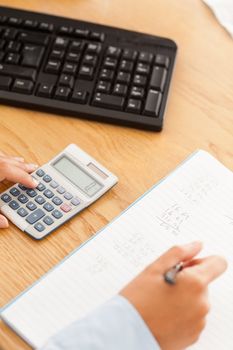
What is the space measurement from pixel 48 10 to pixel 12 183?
1.15 feet

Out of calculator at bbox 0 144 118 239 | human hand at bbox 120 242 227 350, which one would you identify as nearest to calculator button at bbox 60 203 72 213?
calculator at bbox 0 144 118 239

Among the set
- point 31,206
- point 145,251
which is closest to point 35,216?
point 31,206

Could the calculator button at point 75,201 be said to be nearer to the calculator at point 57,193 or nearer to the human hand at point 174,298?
the calculator at point 57,193

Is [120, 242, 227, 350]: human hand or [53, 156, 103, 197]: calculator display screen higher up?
[53, 156, 103, 197]: calculator display screen

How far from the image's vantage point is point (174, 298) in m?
0.62

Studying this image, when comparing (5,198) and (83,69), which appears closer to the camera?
(5,198)

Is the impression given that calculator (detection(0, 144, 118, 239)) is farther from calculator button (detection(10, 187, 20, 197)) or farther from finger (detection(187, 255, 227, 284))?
finger (detection(187, 255, 227, 284))

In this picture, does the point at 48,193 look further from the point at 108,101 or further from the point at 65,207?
the point at 108,101

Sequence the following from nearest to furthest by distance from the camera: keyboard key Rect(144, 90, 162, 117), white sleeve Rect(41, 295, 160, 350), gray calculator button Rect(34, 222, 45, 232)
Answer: white sleeve Rect(41, 295, 160, 350), gray calculator button Rect(34, 222, 45, 232), keyboard key Rect(144, 90, 162, 117)

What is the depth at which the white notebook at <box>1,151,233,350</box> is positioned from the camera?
62 cm

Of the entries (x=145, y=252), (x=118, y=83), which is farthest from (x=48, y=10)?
(x=145, y=252)

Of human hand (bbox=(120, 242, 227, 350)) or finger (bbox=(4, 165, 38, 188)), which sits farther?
finger (bbox=(4, 165, 38, 188))

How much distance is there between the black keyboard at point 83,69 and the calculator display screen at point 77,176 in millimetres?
89

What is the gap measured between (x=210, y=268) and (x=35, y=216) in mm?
222
